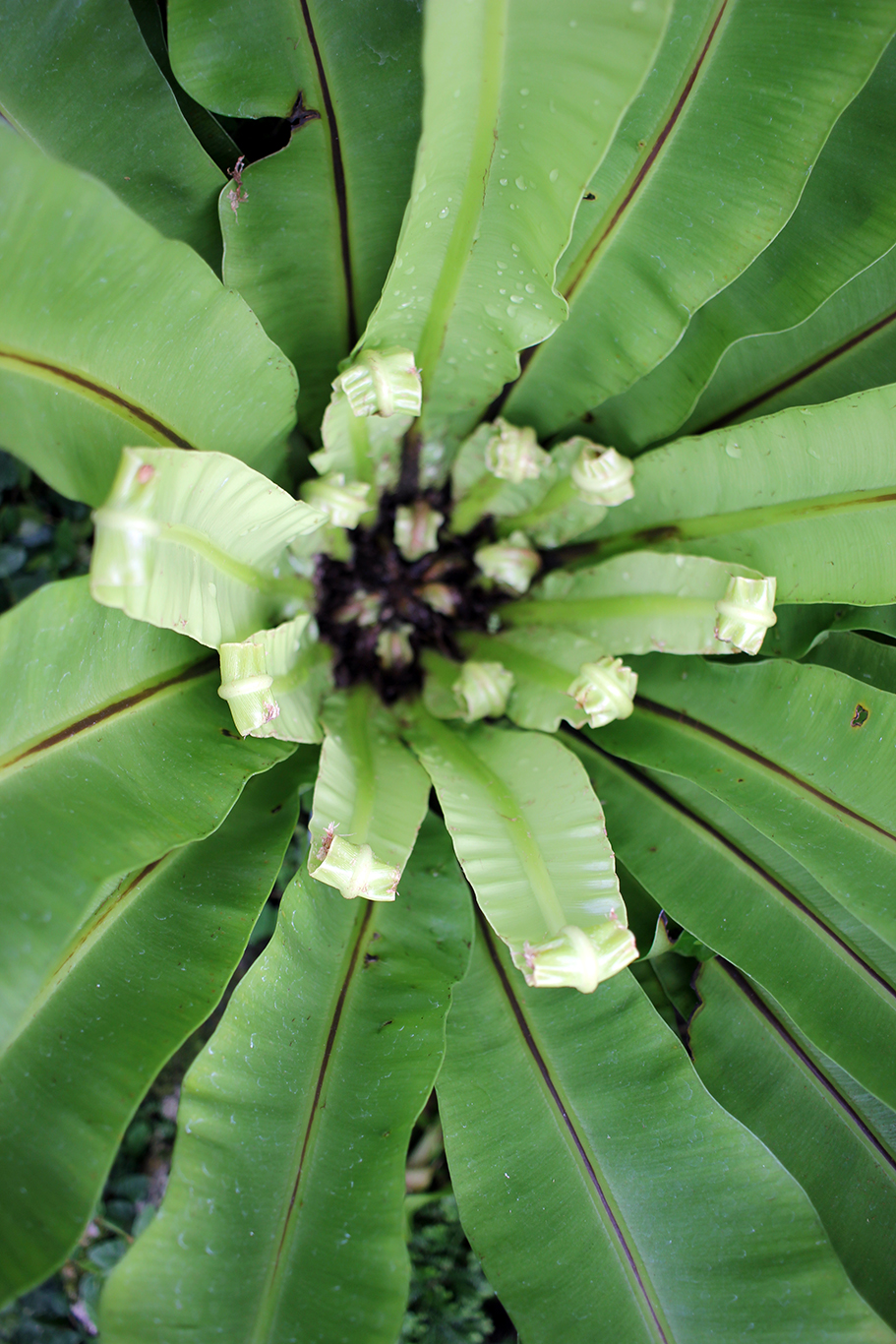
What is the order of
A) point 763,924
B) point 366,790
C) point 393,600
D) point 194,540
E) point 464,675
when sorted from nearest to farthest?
1. point 194,540
2. point 366,790
3. point 763,924
4. point 464,675
5. point 393,600

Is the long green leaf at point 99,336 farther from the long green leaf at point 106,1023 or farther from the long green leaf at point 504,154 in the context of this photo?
the long green leaf at point 106,1023

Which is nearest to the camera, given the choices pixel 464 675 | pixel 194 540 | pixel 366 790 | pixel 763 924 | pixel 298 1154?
pixel 194 540

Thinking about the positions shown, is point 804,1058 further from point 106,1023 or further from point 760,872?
point 106,1023

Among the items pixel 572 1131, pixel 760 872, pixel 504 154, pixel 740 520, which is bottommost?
pixel 572 1131

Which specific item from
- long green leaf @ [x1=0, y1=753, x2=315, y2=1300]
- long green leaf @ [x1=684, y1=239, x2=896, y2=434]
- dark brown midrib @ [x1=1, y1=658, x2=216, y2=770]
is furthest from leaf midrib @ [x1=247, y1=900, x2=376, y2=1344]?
long green leaf @ [x1=684, y1=239, x2=896, y2=434]

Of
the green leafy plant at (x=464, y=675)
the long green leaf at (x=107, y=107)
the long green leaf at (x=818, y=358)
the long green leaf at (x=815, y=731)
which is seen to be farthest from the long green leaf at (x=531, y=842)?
the long green leaf at (x=107, y=107)

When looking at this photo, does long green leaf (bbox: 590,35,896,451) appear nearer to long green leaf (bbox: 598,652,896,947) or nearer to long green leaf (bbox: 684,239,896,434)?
long green leaf (bbox: 684,239,896,434)

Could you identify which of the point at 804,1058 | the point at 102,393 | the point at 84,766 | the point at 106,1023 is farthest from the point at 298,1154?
the point at 102,393
